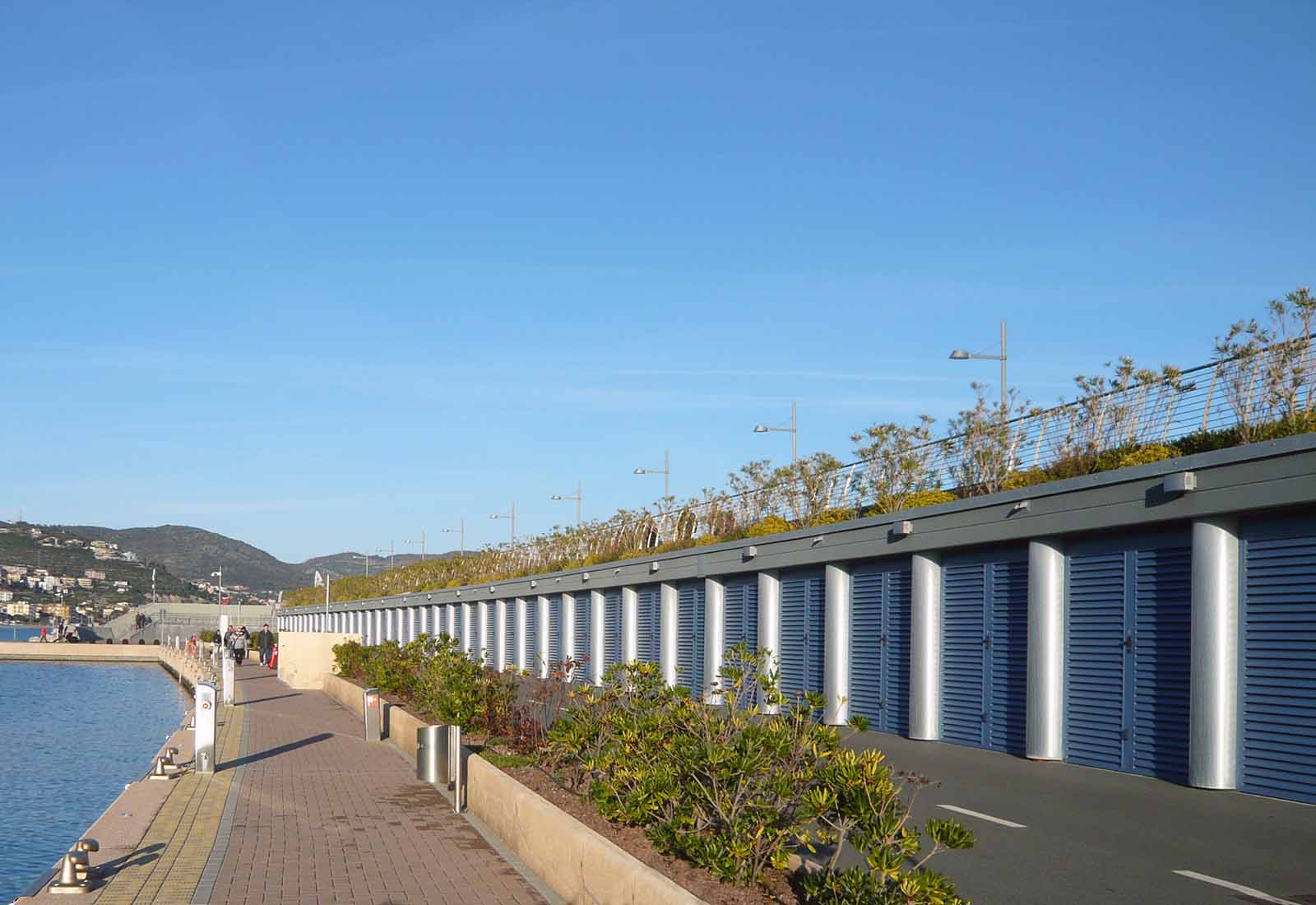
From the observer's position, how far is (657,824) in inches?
385

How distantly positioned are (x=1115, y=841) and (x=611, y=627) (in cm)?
2283

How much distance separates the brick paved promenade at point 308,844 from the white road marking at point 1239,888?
479 cm

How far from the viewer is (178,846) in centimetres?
1203

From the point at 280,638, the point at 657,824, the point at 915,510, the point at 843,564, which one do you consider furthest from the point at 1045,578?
the point at 280,638

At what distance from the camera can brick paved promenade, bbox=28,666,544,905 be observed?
10.2 m

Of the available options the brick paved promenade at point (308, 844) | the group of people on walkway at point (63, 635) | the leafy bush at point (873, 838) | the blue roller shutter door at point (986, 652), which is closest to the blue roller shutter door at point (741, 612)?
the blue roller shutter door at point (986, 652)

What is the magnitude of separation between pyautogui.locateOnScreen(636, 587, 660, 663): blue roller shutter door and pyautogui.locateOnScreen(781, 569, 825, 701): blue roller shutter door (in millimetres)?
6754

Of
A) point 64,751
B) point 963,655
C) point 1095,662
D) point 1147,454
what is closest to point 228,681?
point 64,751

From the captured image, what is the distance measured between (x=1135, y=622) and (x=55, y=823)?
13835mm

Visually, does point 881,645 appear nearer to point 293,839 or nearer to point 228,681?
point 293,839

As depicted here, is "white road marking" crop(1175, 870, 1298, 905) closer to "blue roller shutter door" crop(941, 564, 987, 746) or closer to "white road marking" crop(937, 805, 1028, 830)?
Answer: "white road marking" crop(937, 805, 1028, 830)

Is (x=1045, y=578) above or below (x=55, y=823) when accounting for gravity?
above

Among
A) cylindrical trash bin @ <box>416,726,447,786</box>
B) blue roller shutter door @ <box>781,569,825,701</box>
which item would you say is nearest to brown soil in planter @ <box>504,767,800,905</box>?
cylindrical trash bin @ <box>416,726,447,786</box>

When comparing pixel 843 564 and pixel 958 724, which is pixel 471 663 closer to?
pixel 843 564
